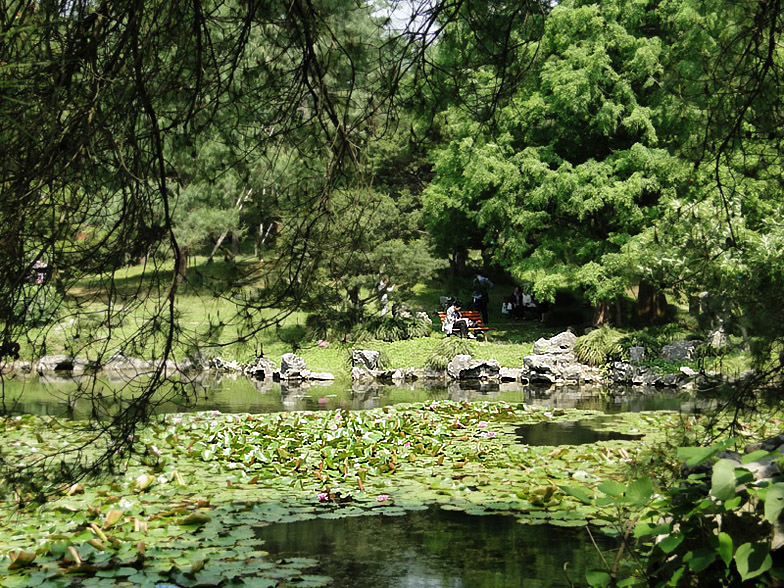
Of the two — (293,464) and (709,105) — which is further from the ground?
(709,105)

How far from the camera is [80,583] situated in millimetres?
4426

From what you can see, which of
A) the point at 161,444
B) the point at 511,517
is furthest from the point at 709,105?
the point at 161,444

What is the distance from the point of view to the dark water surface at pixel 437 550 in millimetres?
4914

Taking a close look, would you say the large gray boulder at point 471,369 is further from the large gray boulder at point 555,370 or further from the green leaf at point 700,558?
the green leaf at point 700,558

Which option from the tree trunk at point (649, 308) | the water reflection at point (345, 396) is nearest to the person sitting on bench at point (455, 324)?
the tree trunk at point (649, 308)

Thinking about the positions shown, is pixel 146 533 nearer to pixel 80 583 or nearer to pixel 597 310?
pixel 80 583

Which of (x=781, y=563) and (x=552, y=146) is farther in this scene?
(x=552, y=146)

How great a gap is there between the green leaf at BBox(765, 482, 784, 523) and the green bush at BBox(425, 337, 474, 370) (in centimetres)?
1349

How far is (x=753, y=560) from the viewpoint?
291cm

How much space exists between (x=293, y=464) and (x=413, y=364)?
9979mm

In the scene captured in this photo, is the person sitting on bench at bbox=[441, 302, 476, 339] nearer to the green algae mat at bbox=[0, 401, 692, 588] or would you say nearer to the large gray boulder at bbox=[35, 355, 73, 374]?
the large gray boulder at bbox=[35, 355, 73, 374]

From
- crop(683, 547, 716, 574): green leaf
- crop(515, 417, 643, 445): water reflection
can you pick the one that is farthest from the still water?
crop(515, 417, 643, 445): water reflection

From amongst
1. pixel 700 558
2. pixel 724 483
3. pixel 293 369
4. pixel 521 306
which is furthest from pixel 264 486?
pixel 521 306

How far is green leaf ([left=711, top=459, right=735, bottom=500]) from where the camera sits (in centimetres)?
302
